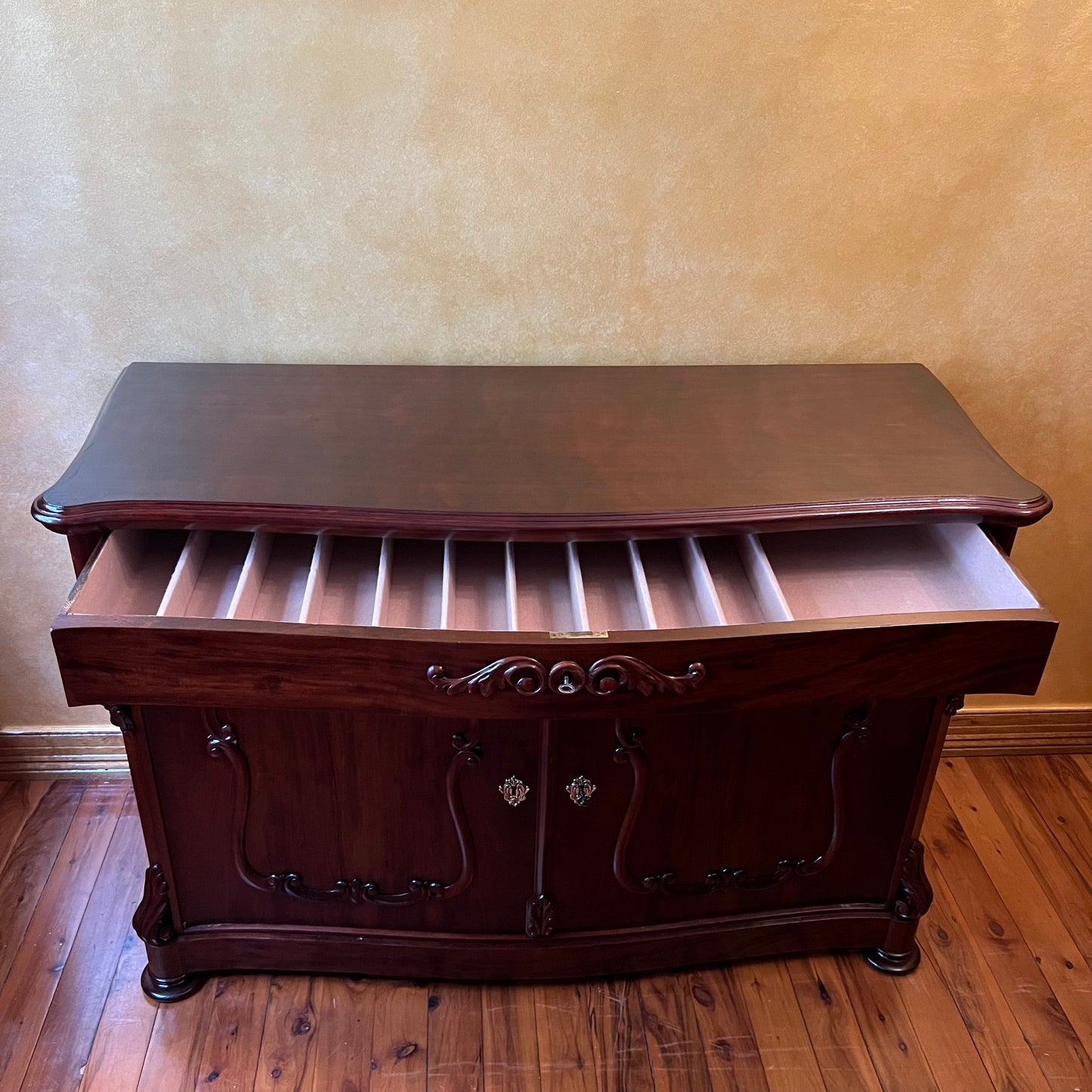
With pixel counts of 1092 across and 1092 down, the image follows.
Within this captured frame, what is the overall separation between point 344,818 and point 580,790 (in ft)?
0.91

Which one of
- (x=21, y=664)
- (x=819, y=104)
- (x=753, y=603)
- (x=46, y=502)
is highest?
(x=819, y=104)

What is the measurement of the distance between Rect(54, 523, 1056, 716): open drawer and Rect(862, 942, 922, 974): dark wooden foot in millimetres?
511

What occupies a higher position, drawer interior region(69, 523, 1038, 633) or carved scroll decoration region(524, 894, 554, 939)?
drawer interior region(69, 523, 1038, 633)

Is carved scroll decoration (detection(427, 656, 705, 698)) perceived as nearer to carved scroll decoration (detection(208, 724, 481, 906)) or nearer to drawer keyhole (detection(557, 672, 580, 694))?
drawer keyhole (detection(557, 672, 580, 694))

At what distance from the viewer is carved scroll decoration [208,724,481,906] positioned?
1.11 m

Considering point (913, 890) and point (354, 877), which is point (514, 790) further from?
point (913, 890)

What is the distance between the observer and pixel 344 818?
3.84 ft

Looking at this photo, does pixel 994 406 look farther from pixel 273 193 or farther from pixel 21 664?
pixel 21 664

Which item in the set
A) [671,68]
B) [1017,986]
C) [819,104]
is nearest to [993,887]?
[1017,986]

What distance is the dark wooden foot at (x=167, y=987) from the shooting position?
4.33 ft

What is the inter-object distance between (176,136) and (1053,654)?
1558 millimetres

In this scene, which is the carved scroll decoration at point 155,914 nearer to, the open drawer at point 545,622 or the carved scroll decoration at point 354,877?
the carved scroll decoration at point 354,877

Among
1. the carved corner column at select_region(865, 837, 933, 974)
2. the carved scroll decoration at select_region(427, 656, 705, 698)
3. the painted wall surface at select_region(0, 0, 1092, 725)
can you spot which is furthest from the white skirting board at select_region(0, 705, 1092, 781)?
the carved scroll decoration at select_region(427, 656, 705, 698)

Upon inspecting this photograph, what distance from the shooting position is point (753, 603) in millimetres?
1160
